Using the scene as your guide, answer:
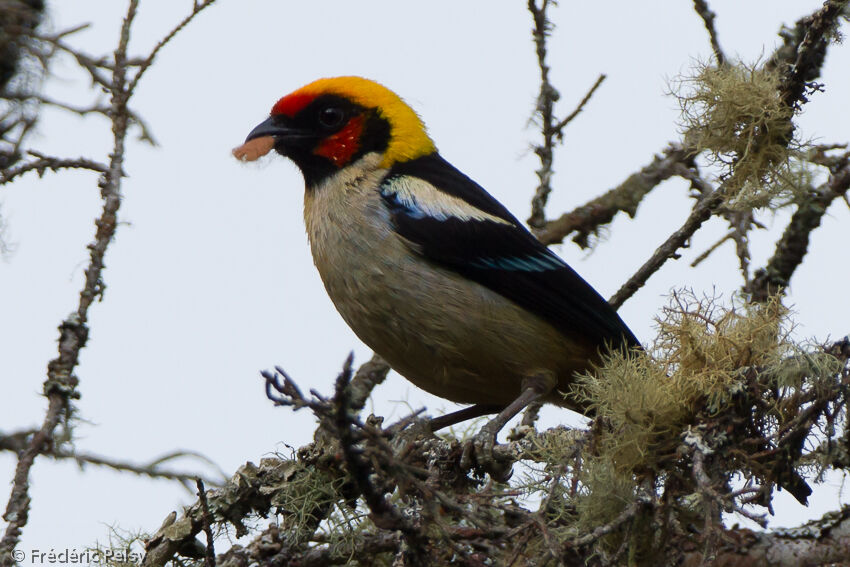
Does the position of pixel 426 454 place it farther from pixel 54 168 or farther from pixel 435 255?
pixel 54 168

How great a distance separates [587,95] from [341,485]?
8.19 feet

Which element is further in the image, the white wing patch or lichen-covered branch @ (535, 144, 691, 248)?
lichen-covered branch @ (535, 144, 691, 248)

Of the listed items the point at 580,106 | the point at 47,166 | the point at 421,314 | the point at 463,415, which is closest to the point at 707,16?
the point at 580,106

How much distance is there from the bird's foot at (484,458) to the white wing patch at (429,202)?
1199 mm

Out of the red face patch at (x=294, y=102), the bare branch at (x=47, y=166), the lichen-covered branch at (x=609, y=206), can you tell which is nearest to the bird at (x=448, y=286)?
the red face patch at (x=294, y=102)

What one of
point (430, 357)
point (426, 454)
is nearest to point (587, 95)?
point (430, 357)

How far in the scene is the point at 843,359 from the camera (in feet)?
11.4

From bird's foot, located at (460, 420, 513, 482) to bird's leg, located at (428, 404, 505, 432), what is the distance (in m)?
0.84

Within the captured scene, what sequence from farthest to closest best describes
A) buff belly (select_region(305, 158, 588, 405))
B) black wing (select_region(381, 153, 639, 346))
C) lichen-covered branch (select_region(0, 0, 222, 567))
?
1. black wing (select_region(381, 153, 639, 346))
2. buff belly (select_region(305, 158, 588, 405))
3. lichen-covered branch (select_region(0, 0, 222, 567))

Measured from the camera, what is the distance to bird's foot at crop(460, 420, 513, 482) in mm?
4508

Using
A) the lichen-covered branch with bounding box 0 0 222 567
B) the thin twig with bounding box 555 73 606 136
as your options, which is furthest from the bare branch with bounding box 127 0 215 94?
the thin twig with bounding box 555 73 606 136

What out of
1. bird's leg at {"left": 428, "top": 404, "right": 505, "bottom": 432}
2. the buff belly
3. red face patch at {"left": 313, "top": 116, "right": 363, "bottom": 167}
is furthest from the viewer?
red face patch at {"left": 313, "top": 116, "right": 363, "bottom": 167}

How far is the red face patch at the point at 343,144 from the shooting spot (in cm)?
568

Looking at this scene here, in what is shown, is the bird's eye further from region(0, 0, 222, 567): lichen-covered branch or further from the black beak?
region(0, 0, 222, 567): lichen-covered branch
